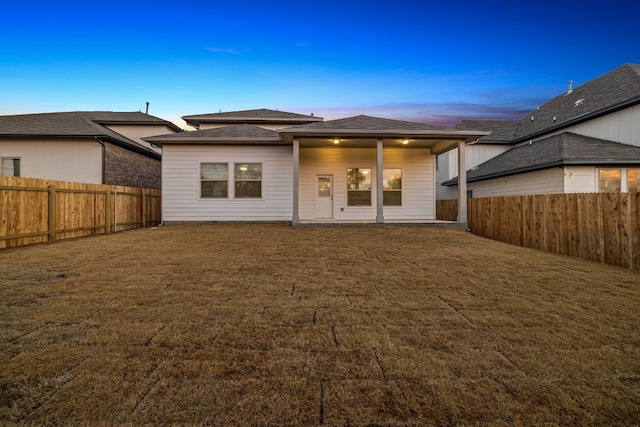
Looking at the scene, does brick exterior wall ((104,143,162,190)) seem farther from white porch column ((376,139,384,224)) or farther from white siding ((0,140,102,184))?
white porch column ((376,139,384,224))

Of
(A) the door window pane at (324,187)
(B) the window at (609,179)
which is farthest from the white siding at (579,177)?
(A) the door window pane at (324,187)

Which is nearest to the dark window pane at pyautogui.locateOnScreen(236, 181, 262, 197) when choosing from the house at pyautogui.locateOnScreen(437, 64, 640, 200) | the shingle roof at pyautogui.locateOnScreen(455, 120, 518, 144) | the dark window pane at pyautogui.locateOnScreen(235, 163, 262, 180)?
the dark window pane at pyautogui.locateOnScreen(235, 163, 262, 180)

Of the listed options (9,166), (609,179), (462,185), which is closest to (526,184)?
(609,179)

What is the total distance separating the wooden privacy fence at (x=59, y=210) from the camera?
7426 millimetres

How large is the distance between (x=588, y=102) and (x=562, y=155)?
5.44 m

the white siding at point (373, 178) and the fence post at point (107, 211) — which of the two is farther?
the white siding at point (373, 178)

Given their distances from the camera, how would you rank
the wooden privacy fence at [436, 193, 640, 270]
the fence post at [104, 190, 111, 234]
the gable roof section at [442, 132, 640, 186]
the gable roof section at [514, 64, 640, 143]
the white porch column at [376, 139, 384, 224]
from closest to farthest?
the wooden privacy fence at [436, 193, 640, 270] → the fence post at [104, 190, 111, 234] → the white porch column at [376, 139, 384, 224] → the gable roof section at [442, 132, 640, 186] → the gable roof section at [514, 64, 640, 143]

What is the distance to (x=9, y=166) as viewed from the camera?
1380 cm

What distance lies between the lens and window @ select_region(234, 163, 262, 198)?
12938 mm

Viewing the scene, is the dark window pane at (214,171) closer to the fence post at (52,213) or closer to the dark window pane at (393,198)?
the fence post at (52,213)

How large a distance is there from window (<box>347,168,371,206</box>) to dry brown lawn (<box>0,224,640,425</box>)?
8406mm

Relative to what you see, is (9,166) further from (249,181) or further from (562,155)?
(562,155)

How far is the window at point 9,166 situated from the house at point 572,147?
22726mm

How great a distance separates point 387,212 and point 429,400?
40.4ft
